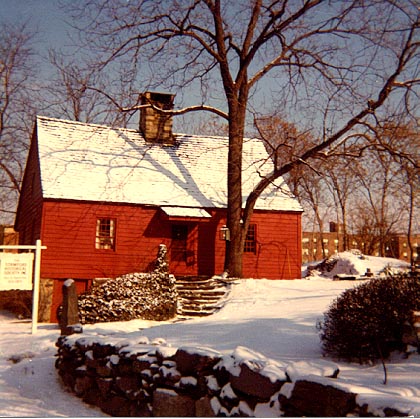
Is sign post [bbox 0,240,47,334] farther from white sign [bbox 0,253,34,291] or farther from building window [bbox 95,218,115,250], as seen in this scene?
building window [bbox 95,218,115,250]

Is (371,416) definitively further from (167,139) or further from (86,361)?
(167,139)

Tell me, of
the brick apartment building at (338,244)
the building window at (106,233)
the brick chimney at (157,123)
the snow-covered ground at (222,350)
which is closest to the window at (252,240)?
the brick chimney at (157,123)

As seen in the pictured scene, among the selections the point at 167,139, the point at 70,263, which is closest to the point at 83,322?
the point at 70,263

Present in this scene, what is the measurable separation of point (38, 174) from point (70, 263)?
3.76 meters

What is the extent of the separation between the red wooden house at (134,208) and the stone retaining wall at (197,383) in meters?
10.6

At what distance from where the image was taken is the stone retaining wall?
15.6 feet

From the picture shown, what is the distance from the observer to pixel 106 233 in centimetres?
A: 1964

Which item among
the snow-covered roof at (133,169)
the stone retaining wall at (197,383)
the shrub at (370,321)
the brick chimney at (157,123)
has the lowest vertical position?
the stone retaining wall at (197,383)

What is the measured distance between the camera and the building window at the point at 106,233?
1952cm

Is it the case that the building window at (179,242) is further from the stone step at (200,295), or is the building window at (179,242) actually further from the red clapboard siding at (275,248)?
the red clapboard siding at (275,248)

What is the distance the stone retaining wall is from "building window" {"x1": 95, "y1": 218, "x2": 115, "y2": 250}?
10933 millimetres

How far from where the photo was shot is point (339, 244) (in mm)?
43250

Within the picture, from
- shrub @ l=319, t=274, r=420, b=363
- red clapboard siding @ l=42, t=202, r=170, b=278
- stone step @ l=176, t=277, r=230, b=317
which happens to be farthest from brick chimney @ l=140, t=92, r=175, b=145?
shrub @ l=319, t=274, r=420, b=363

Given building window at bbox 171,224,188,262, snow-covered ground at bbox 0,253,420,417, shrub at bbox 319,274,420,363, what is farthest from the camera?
building window at bbox 171,224,188,262
